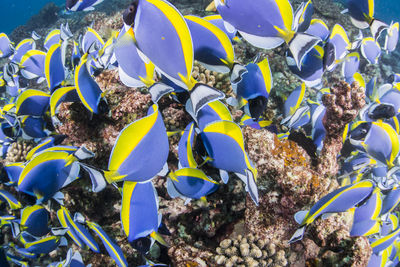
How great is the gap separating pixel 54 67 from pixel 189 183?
187cm

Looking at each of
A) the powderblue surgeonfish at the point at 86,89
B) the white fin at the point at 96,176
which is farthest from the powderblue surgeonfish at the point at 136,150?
the powderblue surgeonfish at the point at 86,89

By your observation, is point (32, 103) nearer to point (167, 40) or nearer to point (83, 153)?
point (83, 153)

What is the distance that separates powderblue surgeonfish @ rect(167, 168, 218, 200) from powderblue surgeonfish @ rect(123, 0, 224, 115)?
0.67m

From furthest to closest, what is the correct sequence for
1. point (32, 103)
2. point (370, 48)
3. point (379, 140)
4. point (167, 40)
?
point (370, 48)
point (32, 103)
point (379, 140)
point (167, 40)

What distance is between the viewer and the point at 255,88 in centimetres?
175

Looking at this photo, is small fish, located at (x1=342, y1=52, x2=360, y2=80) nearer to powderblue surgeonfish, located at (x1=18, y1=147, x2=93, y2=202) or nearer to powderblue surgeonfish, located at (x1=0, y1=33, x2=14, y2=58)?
powderblue surgeonfish, located at (x1=18, y1=147, x2=93, y2=202)

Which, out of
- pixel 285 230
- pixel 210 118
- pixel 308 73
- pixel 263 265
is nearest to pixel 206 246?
pixel 263 265

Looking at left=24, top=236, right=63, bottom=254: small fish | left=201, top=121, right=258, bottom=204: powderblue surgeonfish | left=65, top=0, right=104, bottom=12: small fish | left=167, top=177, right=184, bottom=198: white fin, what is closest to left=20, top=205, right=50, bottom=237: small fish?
left=24, top=236, right=63, bottom=254: small fish

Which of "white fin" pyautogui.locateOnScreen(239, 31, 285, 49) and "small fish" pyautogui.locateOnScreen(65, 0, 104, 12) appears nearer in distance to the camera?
"white fin" pyautogui.locateOnScreen(239, 31, 285, 49)

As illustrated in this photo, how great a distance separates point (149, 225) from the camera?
148 cm

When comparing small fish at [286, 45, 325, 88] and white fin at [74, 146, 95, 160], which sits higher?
small fish at [286, 45, 325, 88]

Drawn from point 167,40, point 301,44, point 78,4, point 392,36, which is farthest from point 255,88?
point 392,36

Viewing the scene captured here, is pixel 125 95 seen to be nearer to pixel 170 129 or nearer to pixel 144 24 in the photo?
pixel 170 129

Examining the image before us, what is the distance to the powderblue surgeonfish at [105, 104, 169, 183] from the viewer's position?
3.96 ft
